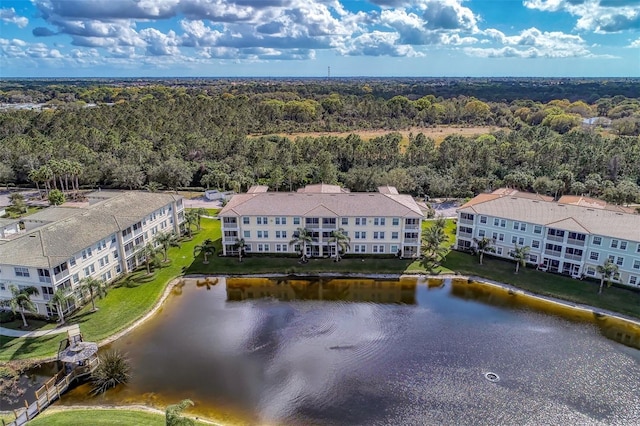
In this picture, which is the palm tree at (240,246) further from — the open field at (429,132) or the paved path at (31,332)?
the open field at (429,132)

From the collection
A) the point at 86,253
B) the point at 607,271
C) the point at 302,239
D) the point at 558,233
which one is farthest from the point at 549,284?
the point at 86,253

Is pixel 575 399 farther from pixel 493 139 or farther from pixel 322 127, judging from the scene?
pixel 322 127

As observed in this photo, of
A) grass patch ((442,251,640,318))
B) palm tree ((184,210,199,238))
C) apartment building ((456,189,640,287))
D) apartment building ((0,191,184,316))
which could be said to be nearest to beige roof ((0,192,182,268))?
apartment building ((0,191,184,316))

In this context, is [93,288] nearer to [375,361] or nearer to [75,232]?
[75,232]

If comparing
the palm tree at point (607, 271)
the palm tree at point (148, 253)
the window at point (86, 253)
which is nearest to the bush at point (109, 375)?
the window at point (86, 253)

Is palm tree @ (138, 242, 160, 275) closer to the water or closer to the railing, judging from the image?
the water

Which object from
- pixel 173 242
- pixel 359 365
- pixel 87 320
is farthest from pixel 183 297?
pixel 359 365
